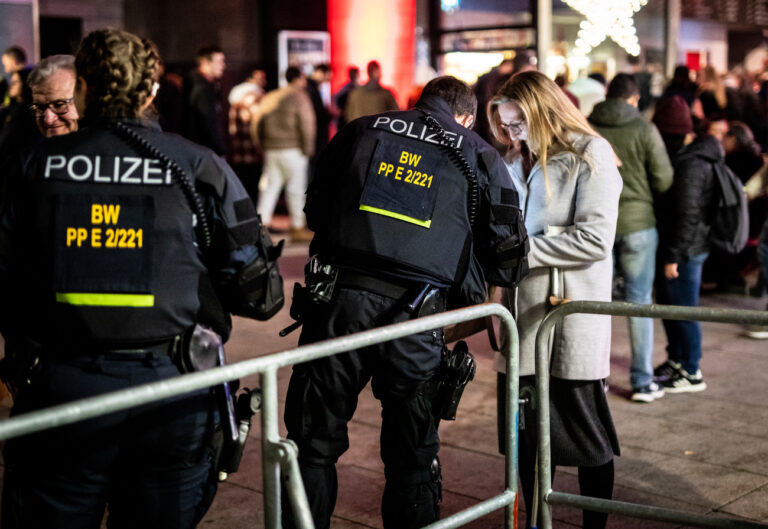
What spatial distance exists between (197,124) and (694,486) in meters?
7.97

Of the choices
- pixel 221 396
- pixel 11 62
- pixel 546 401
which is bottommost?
pixel 546 401

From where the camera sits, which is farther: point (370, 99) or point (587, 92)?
point (370, 99)

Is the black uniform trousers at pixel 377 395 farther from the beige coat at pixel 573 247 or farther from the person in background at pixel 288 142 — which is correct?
the person in background at pixel 288 142

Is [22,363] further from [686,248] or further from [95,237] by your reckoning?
[686,248]

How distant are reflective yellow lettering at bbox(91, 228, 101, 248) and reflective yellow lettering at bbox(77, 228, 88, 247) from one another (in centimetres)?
2

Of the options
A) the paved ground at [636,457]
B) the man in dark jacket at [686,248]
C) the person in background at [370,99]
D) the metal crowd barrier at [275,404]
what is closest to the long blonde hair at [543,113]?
the metal crowd barrier at [275,404]

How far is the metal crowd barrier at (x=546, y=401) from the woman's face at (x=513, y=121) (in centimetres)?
94

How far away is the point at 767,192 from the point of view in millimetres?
9680

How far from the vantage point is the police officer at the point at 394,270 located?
366 centimetres

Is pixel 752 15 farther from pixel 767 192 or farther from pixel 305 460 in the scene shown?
pixel 305 460

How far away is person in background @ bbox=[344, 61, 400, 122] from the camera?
1205 cm

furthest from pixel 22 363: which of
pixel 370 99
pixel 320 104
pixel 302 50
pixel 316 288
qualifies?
pixel 302 50

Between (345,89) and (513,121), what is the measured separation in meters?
9.04

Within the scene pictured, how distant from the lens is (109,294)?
2.76m
